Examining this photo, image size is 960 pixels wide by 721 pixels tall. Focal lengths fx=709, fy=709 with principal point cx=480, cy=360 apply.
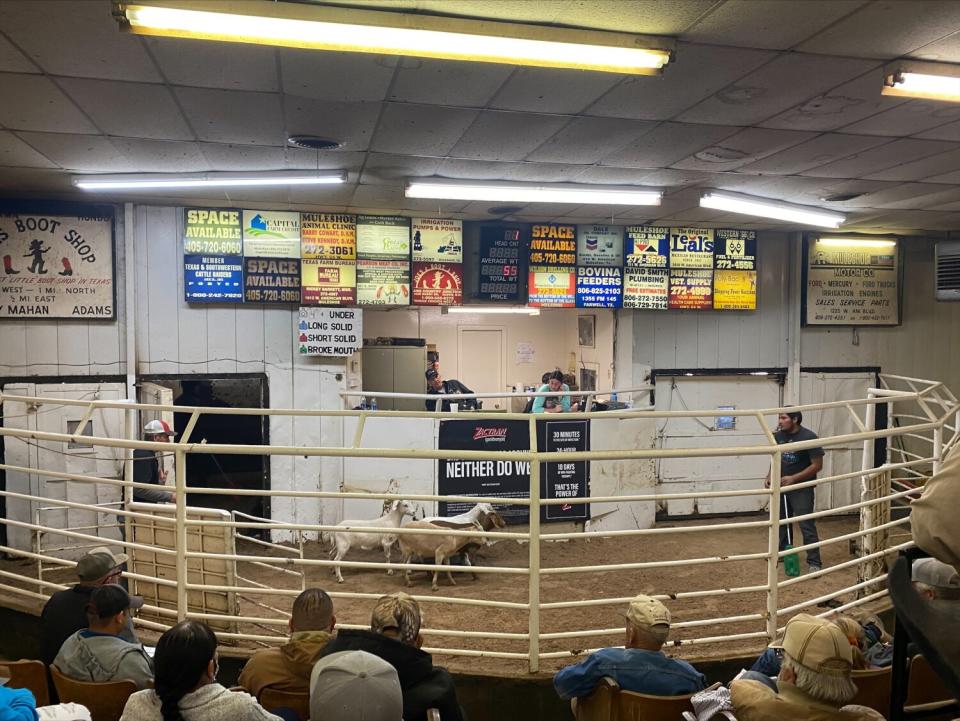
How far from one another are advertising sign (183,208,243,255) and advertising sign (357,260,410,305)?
1.36 metres

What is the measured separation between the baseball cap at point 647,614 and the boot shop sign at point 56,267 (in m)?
6.47

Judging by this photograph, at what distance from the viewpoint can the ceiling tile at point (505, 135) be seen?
4.70 metres

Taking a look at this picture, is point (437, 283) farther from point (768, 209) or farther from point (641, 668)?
point (641, 668)

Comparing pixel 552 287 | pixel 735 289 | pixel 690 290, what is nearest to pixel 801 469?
pixel 690 290

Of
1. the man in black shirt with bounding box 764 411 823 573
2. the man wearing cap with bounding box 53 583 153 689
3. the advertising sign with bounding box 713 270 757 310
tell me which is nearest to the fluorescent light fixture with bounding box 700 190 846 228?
the advertising sign with bounding box 713 270 757 310

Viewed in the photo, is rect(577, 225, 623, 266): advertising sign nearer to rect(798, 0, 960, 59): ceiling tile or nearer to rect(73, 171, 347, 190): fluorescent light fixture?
rect(73, 171, 347, 190): fluorescent light fixture

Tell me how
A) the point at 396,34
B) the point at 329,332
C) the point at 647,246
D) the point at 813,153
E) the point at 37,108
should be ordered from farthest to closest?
the point at 647,246 < the point at 329,332 < the point at 813,153 < the point at 37,108 < the point at 396,34

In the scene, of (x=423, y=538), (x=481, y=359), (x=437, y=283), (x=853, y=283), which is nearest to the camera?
(x=423, y=538)

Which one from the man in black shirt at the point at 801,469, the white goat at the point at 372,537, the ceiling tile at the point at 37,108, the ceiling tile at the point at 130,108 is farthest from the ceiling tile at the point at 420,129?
the man in black shirt at the point at 801,469

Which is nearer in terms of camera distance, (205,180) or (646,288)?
(205,180)

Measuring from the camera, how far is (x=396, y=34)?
326 cm

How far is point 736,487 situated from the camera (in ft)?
31.4

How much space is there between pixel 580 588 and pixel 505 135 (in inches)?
156

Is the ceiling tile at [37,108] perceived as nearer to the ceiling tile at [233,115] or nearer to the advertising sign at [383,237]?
the ceiling tile at [233,115]
